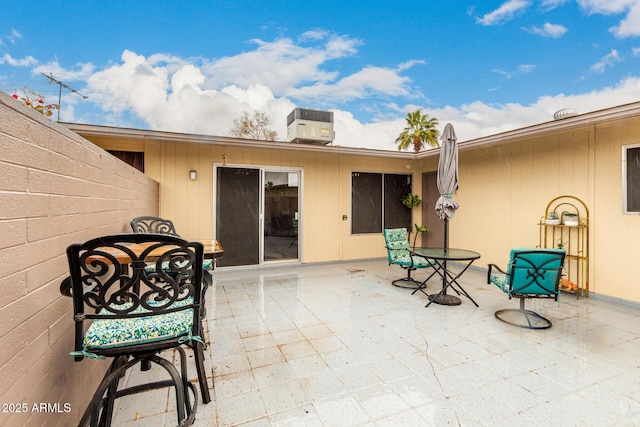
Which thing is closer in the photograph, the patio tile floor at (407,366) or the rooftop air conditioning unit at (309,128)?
the patio tile floor at (407,366)

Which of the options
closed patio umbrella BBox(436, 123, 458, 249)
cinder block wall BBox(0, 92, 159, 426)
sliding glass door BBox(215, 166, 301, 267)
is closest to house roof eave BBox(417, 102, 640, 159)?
closed patio umbrella BBox(436, 123, 458, 249)

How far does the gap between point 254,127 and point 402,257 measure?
8.31m

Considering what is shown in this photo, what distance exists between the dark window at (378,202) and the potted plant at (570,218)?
11.3 ft

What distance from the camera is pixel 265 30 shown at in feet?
31.0

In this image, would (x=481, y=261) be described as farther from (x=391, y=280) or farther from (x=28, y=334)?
(x=28, y=334)

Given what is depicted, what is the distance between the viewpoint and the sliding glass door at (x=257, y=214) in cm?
621

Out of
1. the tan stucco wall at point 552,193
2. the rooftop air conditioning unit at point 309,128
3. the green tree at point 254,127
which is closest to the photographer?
the tan stucco wall at point 552,193

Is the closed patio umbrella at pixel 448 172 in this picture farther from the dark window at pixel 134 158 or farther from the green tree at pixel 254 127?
the green tree at pixel 254 127

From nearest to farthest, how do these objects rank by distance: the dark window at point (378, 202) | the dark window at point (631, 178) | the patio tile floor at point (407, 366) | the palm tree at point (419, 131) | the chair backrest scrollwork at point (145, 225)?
1. the patio tile floor at point (407, 366)
2. the chair backrest scrollwork at point (145, 225)
3. the dark window at point (631, 178)
4. the dark window at point (378, 202)
5. the palm tree at point (419, 131)

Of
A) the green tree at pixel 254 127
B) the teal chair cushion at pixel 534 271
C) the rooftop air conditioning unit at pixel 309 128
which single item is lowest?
the teal chair cushion at pixel 534 271

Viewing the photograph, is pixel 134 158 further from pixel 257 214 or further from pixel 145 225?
pixel 145 225

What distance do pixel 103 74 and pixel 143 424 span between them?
1204 cm

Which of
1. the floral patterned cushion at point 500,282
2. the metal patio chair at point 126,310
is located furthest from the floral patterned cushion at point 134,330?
the floral patterned cushion at point 500,282

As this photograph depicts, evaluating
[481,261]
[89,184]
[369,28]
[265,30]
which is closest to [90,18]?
[265,30]
